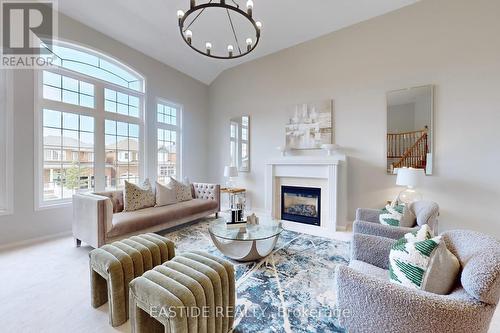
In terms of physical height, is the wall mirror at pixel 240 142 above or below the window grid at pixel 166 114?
below

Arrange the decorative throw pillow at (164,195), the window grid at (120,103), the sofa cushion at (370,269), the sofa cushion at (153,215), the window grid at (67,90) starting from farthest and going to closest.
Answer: the window grid at (120,103) < the decorative throw pillow at (164,195) < the window grid at (67,90) < the sofa cushion at (153,215) < the sofa cushion at (370,269)

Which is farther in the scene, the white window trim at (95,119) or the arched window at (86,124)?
the arched window at (86,124)

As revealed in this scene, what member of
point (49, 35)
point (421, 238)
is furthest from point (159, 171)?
point (421, 238)

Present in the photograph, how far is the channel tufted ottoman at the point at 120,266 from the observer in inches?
64.3

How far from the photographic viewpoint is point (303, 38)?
4.46 metres

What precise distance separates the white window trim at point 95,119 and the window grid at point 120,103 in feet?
0.23

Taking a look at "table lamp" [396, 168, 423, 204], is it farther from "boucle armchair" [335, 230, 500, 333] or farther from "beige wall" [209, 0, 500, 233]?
"boucle armchair" [335, 230, 500, 333]

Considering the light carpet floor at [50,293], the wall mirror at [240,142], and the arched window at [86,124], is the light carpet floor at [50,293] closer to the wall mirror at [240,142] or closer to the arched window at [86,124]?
the arched window at [86,124]

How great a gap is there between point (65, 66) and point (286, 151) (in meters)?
4.32

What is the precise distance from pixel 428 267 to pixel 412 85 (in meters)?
3.57

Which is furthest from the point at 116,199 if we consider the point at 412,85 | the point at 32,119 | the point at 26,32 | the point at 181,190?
the point at 412,85

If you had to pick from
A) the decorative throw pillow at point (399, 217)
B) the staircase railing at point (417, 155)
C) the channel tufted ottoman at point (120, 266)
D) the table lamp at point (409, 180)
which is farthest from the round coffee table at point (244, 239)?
the staircase railing at point (417, 155)

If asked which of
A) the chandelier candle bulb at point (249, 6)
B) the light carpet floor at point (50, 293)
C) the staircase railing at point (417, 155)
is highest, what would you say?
the chandelier candle bulb at point (249, 6)

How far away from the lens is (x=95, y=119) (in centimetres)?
395
